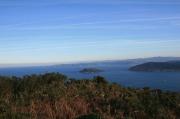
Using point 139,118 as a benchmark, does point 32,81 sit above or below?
above

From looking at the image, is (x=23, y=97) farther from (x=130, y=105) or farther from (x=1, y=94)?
(x=130, y=105)

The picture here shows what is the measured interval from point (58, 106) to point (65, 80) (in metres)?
6.14

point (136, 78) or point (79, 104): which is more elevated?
point (79, 104)

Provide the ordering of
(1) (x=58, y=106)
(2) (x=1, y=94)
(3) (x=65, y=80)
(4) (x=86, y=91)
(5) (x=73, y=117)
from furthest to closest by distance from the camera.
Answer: (3) (x=65, y=80), (4) (x=86, y=91), (2) (x=1, y=94), (1) (x=58, y=106), (5) (x=73, y=117)

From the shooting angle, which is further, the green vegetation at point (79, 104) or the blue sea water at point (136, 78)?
the blue sea water at point (136, 78)

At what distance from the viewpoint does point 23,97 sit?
1021 centimetres

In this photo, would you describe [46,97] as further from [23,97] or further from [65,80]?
[65,80]

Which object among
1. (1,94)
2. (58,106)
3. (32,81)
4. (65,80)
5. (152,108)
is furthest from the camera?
(65,80)

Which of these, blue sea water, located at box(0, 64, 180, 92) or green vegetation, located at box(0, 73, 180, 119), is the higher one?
green vegetation, located at box(0, 73, 180, 119)

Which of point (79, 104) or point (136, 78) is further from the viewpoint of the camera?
point (136, 78)

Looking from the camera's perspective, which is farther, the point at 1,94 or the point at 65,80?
the point at 65,80

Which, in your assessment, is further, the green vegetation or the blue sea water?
the blue sea water

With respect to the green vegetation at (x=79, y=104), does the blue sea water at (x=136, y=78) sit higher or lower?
lower

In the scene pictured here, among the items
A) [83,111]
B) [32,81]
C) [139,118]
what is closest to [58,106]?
[83,111]
